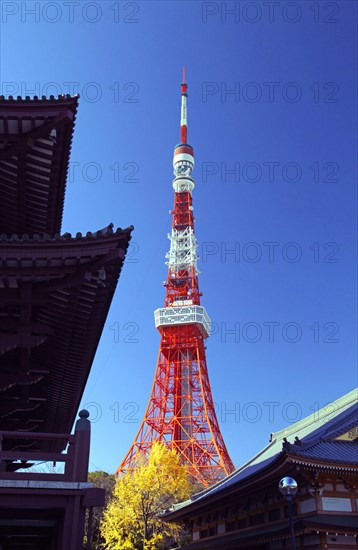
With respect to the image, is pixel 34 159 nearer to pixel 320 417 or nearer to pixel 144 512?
pixel 320 417

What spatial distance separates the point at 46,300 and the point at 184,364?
49.2m

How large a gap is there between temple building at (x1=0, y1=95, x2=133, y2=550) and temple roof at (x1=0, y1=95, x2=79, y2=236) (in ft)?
0.05

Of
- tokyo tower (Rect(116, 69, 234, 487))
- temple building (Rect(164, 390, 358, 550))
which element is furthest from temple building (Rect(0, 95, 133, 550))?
tokyo tower (Rect(116, 69, 234, 487))

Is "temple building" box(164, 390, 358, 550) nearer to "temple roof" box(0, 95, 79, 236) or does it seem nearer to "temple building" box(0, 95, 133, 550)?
"temple building" box(0, 95, 133, 550)

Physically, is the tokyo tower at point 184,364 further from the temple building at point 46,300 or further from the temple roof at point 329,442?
the temple building at point 46,300

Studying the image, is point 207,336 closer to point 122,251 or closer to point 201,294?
point 201,294

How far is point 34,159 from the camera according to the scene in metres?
8.95

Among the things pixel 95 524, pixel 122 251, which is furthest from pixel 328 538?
pixel 95 524

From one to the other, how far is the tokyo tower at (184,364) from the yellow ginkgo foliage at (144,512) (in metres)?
13.7

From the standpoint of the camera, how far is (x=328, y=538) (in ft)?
41.0

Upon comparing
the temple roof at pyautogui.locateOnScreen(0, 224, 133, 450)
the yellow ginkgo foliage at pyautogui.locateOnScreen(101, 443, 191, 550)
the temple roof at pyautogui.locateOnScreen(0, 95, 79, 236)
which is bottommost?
the yellow ginkgo foliage at pyautogui.locateOnScreen(101, 443, 191, 550)

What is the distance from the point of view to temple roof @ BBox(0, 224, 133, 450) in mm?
7336

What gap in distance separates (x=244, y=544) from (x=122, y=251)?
473 inches

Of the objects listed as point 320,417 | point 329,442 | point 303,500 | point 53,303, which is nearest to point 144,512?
point 320,417
